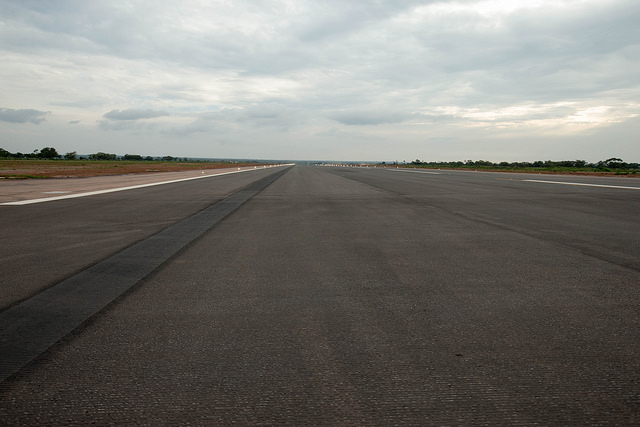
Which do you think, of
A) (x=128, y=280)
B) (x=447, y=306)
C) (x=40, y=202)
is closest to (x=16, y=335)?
(x=128, y=280)

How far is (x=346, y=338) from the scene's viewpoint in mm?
3215

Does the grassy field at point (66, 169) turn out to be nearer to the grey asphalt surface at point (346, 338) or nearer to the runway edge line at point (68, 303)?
the runway edge line at point (68, 303)

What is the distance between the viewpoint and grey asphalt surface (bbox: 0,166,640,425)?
7.60 feet

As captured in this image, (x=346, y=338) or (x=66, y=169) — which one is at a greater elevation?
(x=66, y=169)

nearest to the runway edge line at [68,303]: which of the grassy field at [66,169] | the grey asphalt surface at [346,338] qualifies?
the grey asphalt surface at [346,338]

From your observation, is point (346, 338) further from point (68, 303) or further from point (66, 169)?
point (66, 169)

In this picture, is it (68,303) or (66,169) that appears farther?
(66,169)

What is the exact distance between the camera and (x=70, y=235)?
7.89 m

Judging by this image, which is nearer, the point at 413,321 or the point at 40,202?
the point at 413,321

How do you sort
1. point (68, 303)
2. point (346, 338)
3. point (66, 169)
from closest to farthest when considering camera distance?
1. point (346, 338)
2. point (68, 303)
3. point (66, 169)

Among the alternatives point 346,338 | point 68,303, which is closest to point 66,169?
point 68,303

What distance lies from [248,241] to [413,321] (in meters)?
4.35

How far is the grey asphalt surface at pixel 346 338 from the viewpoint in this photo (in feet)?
7.60

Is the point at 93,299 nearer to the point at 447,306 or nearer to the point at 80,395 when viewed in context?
the point at 80,395
